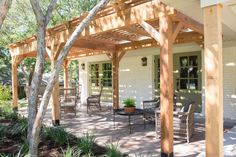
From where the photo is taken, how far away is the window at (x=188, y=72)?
8.23m

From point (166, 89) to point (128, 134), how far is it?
2163 millimetres

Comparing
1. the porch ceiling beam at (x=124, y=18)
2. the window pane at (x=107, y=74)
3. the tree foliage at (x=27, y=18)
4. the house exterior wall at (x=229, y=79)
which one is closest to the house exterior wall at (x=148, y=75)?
the house exterior wall at (x=229, y=79)

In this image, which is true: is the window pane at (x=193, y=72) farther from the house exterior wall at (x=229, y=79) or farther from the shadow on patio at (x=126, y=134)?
the shadow on patio at (x=126, y=134)

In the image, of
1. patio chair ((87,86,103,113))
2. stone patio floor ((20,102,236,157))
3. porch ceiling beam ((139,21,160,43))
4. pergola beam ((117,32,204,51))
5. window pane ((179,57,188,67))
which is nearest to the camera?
porch ceiling beam ((139,21,160,43))

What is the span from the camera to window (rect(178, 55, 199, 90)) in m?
8.23

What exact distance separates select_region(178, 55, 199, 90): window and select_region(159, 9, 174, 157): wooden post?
4390 mm

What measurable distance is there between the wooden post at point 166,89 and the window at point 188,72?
4.39 meters

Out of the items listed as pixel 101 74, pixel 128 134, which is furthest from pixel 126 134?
pixel 101 74

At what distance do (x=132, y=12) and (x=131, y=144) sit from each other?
2593 millimetres

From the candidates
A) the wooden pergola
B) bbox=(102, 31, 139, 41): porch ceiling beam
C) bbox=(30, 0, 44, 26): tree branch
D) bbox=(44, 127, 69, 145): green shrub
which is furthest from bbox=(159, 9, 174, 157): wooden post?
bbox=(102, 31, 139, 41): porch ceiling beam

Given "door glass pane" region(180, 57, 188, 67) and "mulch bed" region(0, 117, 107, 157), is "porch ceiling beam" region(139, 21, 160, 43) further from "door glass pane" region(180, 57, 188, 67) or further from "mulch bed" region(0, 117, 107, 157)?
"door glass pane" region(180, 57, 188, 67)

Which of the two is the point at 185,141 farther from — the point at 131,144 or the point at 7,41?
the point at 7,41

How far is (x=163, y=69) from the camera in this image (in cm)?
413

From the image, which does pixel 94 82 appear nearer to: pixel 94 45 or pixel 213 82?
pixel 94 45
